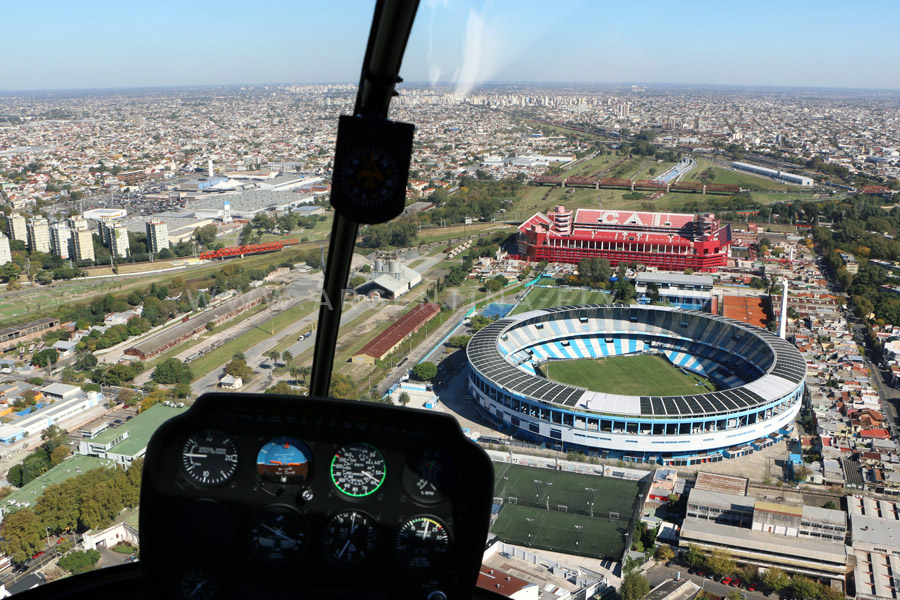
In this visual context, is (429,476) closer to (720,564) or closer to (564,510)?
(720,564)

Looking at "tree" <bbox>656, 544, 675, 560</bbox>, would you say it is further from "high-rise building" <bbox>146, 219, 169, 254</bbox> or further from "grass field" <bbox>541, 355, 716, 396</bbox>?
"high-rise building" <bbox>146, 219, 169, 254</bbox>

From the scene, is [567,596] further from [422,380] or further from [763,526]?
[422,380]

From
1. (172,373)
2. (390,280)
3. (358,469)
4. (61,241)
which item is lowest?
(172,373)

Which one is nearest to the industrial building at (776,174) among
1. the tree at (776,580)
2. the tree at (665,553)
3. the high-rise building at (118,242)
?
the high-rise building at (118,242)

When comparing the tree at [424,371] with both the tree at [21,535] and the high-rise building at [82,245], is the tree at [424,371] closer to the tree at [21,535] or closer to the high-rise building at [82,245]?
the tree at [21,535]

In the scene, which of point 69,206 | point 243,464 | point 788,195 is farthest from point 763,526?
point 788,195

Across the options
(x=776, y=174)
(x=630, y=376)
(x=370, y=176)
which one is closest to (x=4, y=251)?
(x=630, y=376)

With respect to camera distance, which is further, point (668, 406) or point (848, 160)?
point (848, 160)

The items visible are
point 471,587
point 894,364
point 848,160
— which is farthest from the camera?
point 848,160
